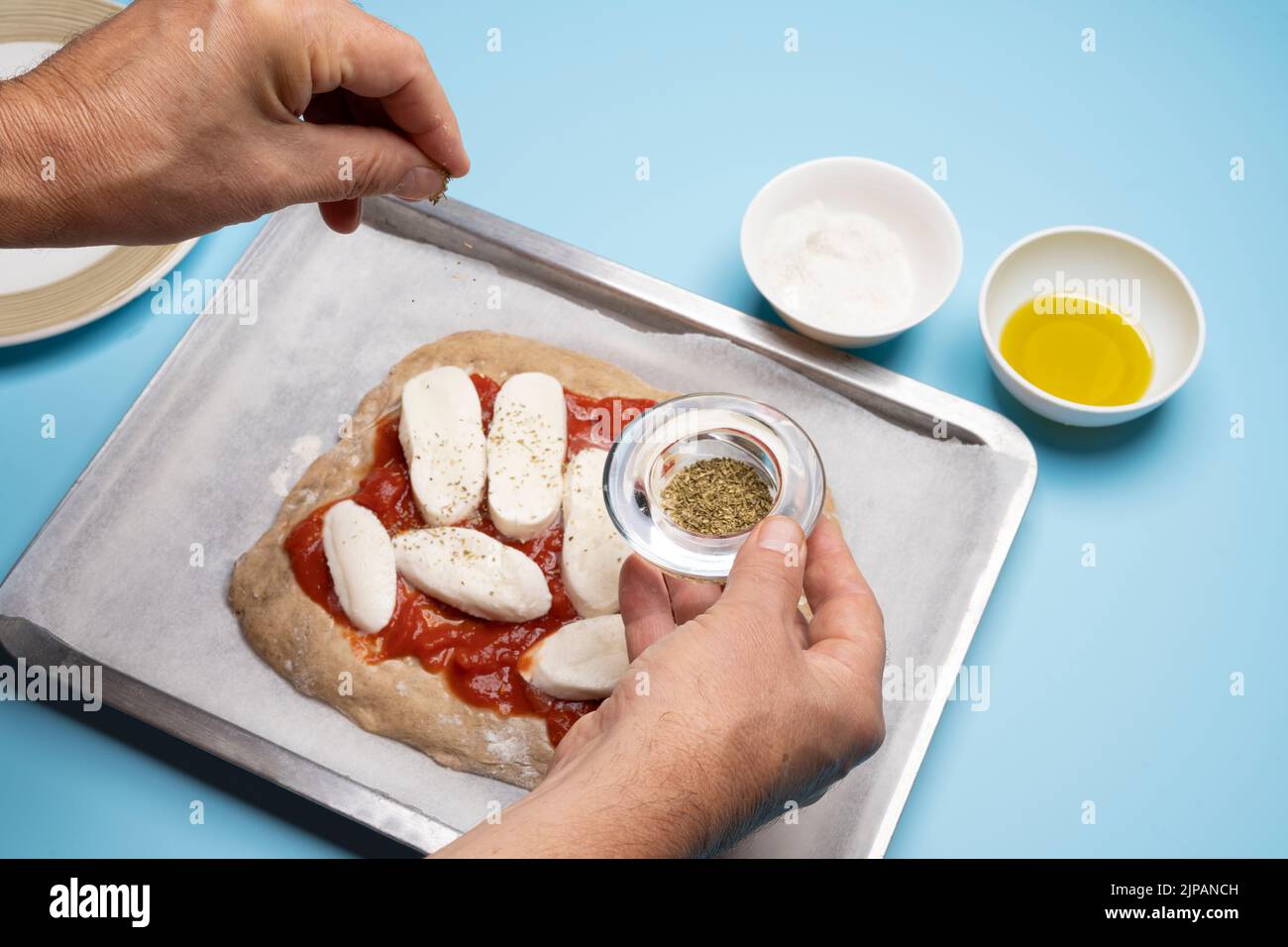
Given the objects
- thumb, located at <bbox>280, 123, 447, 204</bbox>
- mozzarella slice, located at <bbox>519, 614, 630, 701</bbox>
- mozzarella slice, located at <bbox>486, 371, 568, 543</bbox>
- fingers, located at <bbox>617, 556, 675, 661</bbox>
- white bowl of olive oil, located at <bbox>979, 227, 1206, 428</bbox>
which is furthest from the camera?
white bowl of olive oil, located at <bbox>979, 227, 1206, 428</bbox>

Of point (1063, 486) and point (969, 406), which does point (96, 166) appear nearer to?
point (969, 406)

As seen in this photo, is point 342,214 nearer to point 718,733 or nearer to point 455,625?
point 455,625

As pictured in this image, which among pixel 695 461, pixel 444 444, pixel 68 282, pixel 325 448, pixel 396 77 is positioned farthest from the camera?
pixel 68 282

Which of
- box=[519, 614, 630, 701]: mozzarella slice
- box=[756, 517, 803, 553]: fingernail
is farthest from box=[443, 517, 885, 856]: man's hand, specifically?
box=[519, 614, 630, 701]: mozzarella slice

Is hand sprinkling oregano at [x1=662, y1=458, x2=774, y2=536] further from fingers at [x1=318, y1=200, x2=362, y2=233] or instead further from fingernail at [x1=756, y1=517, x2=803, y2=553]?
fingers at [x1=318, y1=200, x2=362, y2=233]

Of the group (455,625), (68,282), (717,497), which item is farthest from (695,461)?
(68,282)

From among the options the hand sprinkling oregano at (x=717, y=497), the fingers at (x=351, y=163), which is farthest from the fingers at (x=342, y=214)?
the hand sprinkling oregano at (x=717, y=497)

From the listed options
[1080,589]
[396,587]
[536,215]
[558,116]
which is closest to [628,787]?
[396,587]
